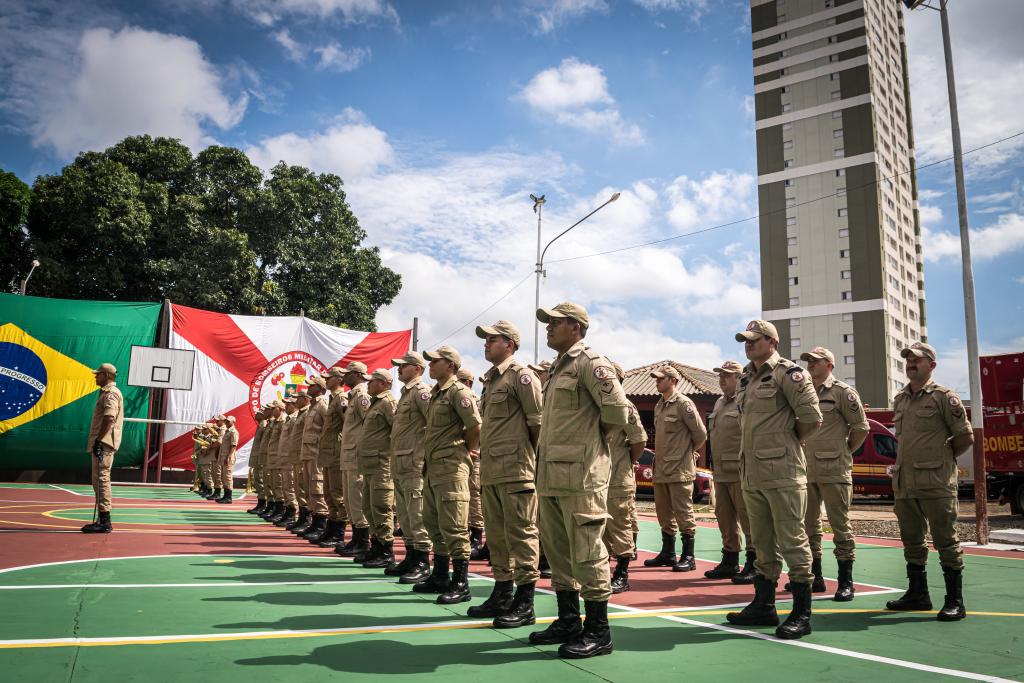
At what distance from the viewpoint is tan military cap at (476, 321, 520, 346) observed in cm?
541

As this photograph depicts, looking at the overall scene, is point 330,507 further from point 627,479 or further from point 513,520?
point 513,520

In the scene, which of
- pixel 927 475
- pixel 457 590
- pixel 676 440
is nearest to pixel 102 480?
pixel 457 590

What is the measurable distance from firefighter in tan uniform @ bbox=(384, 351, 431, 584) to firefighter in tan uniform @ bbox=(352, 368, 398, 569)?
496mm

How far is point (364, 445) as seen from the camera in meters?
7.49

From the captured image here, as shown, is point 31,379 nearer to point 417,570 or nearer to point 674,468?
point 417,570

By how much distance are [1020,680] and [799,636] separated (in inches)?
47.0

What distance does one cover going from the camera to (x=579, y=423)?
4.38m

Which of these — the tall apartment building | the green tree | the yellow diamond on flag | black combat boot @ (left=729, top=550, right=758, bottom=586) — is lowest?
black combat boot @ (left=729, top=550, right=758, bottom=586)

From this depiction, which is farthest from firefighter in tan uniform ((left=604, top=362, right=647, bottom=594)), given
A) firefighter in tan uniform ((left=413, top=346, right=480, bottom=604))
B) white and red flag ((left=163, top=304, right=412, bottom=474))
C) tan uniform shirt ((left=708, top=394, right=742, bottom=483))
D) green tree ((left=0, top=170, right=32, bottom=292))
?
green tree ((left=0, top=170, right=32, bottom=292))

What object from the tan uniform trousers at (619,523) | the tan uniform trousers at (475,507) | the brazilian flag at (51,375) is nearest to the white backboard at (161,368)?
the brazilian flag at (51,375)

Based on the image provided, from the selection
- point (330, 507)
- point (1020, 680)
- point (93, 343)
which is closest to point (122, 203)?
point (93, 343)

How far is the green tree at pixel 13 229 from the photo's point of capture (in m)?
25.5

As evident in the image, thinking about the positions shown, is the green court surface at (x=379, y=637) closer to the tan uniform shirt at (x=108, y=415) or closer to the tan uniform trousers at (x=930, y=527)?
the tan uniform trousers at (x=930, y=527)

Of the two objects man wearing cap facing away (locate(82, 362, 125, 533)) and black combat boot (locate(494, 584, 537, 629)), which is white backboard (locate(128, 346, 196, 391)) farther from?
black combat boot (locate(494, 584, 537, 629))
